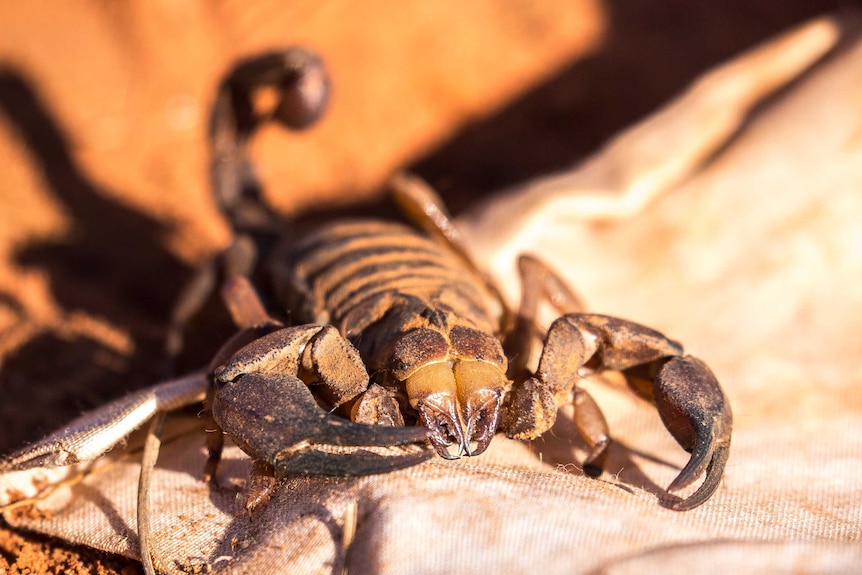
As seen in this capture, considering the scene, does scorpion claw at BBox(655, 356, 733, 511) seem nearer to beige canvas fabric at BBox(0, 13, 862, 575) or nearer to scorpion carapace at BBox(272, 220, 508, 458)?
beige canvas fabric at BBox(0, 13, 862, 575)

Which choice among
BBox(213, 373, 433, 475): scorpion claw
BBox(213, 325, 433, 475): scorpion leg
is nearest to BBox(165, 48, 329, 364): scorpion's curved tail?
BBox(213, 325, 433, 475): scorpion leg

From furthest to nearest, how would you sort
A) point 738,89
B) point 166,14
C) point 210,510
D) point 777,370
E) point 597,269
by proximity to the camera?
point 166,14 < point 738,89 < point 597,269 < point 777,370 < point 210,510

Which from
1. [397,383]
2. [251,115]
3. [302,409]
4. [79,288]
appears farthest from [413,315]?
[79,288]

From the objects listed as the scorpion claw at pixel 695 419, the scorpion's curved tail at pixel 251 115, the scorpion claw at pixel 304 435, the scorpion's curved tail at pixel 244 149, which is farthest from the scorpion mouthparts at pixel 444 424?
the scorpion's curved tail at pixel 251 115

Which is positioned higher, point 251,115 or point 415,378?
point 251,115

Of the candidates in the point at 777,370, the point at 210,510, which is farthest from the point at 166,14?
the point at 777,370

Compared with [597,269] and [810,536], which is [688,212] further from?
[810,536]

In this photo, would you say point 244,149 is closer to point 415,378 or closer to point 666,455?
point 415,378
